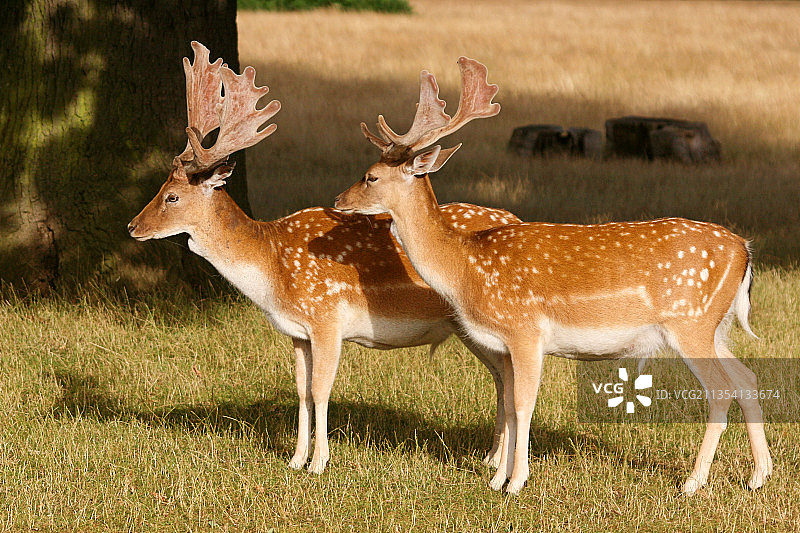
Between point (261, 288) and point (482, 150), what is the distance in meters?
10.1

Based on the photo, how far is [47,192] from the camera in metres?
7.75

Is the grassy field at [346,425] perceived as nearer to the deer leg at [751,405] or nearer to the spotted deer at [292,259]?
the deer leg at [751,405]

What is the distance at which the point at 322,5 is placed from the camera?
3709cm

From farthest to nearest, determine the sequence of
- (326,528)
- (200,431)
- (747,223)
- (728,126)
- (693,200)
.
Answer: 1. (728,126)
2. (693,200)
3. (747,223)
4. (200,431)
5. (326,528)

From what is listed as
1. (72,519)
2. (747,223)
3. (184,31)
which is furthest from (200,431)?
(747,223)

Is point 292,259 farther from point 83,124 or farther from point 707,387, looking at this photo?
point 83,124

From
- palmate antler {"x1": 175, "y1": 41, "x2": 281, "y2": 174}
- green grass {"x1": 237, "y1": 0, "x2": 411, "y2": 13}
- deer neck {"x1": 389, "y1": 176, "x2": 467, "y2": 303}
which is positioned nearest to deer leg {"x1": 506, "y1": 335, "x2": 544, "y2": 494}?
deer neck {"x1": 389, "y1": 176, "x2": 467, "y2": 303}

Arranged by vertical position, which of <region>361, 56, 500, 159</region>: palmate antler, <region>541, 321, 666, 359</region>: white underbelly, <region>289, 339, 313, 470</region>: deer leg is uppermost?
<region>361, 56, 500, 159</region>: palmate antler

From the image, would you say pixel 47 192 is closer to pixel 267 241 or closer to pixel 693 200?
pixel 267 241

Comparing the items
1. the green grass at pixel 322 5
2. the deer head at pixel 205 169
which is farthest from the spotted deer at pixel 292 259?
the green grass at pixel 322 5

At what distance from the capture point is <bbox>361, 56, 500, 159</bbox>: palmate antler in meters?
4.78

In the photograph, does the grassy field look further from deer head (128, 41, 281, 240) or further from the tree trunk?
deer head (128, 41, 281, 240)

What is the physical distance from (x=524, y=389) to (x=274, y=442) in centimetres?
165

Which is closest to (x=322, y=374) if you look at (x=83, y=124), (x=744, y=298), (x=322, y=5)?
(x=744, y=298)
